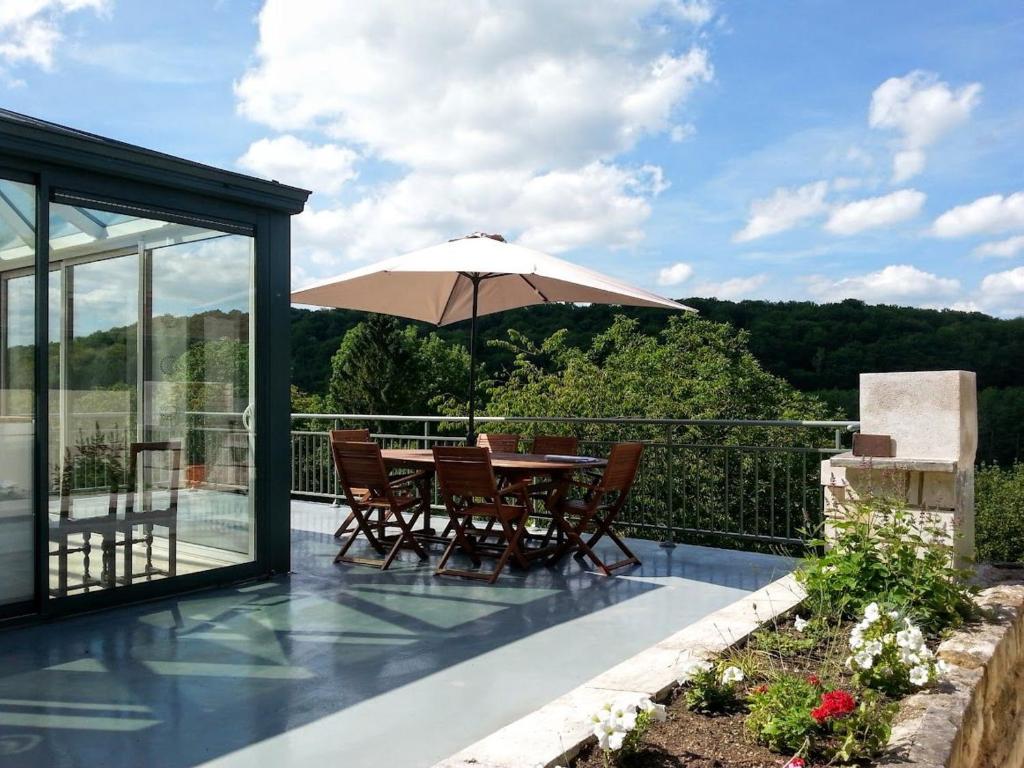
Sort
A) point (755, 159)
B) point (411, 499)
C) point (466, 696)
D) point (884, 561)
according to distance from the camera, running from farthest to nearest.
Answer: point (755, 159), point (411, 499), point (884, 561), point (466, 696)

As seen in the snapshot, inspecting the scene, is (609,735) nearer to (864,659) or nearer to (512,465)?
(864,659)

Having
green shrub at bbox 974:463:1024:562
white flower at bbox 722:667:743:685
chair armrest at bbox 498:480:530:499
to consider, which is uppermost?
chair armrest at bbox 498:480:530:499

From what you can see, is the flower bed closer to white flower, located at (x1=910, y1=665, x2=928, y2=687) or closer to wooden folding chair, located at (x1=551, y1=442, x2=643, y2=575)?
white flower, located at (x1=910, y1=665, x2=928, y2=687)

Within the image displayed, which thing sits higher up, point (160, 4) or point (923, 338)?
point (160, 4)

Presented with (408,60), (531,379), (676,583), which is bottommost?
(676,583)

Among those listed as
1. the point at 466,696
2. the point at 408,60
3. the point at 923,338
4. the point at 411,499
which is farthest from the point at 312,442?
the point at 923,338

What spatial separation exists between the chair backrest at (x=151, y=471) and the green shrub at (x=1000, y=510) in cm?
2110

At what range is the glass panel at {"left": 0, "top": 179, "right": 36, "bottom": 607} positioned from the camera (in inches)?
163

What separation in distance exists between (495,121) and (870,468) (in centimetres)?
973

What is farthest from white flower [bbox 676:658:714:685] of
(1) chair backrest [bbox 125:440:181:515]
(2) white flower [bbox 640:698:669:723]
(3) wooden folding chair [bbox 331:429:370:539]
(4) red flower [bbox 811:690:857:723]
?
(3) wooden folding chair [bbox 331:429:370:539]

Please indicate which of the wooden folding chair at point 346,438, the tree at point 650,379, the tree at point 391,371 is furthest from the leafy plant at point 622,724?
the tree at point 391,371

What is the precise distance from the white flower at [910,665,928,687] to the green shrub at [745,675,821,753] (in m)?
0.33

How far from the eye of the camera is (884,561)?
351cm

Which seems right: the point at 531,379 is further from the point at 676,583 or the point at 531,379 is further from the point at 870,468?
the point at 870,468
